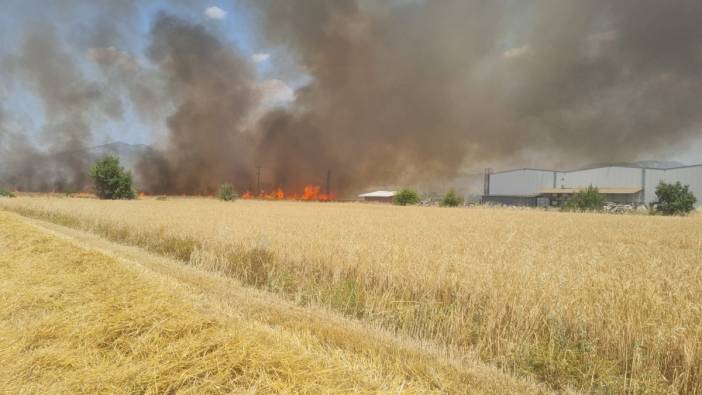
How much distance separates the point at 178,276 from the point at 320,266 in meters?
2.87

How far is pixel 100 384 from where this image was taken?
3.63 m

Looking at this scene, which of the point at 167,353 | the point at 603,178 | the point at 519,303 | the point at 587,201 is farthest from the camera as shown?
the point at 603,178

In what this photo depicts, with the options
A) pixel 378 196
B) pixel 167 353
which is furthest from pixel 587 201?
pixel 167 353

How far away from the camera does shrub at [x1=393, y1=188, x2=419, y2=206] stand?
7450 centimetres

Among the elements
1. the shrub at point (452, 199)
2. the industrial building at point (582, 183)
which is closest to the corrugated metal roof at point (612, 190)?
the industrial building at point (582, 183)

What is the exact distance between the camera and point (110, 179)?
2729 inches

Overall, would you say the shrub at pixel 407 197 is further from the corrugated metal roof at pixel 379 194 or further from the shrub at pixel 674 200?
the shrub at pixel 674 200

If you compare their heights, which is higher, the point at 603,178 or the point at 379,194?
the point at 603,178

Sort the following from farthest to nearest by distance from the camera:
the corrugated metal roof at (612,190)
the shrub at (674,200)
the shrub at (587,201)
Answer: the corrugated metal roof at (612,190) → the shrub at (587,201) → the shrub at (674,200)

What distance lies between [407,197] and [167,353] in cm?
7197

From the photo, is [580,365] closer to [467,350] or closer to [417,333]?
[467,350]

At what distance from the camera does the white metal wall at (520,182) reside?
76.1 m

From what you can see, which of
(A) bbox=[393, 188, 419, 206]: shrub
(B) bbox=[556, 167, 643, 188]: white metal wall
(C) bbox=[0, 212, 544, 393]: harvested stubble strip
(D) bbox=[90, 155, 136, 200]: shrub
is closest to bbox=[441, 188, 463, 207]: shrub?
(A) bbox=[393, 188, 419, 206]: shrub

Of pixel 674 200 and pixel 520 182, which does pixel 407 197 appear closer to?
pixel 520 182
